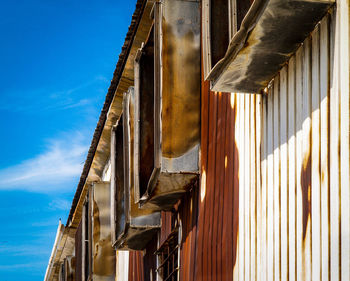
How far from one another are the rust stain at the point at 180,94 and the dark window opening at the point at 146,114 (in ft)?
2.47

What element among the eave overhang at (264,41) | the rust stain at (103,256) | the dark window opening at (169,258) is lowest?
the dark window opening at (169,258)

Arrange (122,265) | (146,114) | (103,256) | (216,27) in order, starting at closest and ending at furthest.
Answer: (216,27)
(146,114)
(122,265)
(103,256)

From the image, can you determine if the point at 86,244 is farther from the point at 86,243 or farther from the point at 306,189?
the point at 306,189

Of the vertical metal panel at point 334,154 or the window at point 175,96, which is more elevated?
the window at point 175,96

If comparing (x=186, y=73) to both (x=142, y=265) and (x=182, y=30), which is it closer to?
(x=182, y=30)

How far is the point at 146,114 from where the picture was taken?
775 centimetres

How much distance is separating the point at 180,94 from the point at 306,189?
9.27ft

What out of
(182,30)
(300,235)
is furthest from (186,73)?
(300,235)

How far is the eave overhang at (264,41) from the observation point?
4246mm

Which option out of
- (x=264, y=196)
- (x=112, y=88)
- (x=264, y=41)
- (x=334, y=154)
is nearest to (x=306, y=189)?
(x=334, y=154)

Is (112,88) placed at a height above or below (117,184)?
above

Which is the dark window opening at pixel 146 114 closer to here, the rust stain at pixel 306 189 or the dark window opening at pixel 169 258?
the dark window opening at pixel 169 258

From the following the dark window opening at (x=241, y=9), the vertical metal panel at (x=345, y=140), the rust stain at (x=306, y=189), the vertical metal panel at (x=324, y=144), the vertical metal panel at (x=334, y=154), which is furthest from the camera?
the dark window opening at (x=241, y=9)

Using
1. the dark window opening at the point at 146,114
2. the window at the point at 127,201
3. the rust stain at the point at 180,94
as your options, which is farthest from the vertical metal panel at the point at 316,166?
the window at the point at 127,201
